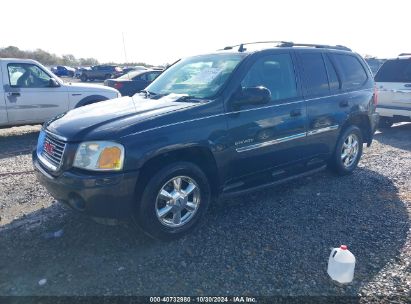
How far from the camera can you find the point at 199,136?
360cm

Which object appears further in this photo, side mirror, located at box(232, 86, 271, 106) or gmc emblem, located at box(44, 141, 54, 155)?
side mirror, located at box(232, 86, 271, 106)

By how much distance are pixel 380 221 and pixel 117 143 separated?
3049 mm

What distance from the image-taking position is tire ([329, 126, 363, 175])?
17.9 feet

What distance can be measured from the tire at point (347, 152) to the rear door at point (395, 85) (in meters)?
3.98

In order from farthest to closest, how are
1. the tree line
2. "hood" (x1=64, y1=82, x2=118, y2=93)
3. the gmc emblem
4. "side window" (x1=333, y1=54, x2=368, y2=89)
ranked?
1. the tree line
2. "hood" (x1=64, y1=82, x2=118, y2=93)
3. "side window" (x1=333, y1=54, x2=368, y2=89)
4. the gmc emblem

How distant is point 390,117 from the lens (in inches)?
370

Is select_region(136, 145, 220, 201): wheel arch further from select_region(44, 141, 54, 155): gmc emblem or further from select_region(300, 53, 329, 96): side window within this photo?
select_region(300, 53, 329, 96): side window

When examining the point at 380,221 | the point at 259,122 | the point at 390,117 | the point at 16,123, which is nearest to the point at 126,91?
the point at 16,123

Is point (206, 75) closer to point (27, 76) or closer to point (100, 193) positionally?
point (100, 193)

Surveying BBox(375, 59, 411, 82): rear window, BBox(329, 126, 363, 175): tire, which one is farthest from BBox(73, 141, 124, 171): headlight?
BBox(375, 59, 411, 82): rear window

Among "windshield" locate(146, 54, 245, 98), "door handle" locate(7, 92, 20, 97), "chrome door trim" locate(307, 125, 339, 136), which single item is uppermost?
"windshield" locate(146, 54, 245, 98)

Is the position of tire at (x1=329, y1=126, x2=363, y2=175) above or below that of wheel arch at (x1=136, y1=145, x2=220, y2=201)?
below

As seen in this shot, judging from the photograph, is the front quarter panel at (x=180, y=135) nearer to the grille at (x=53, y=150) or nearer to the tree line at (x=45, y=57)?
the grille at (x=53, y=150)

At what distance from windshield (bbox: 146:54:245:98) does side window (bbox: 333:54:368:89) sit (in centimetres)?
196
